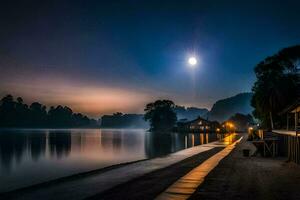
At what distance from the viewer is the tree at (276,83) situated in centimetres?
6569

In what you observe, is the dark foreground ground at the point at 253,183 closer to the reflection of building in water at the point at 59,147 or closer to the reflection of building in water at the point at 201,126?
the reflection of building in water at the point at 59,147

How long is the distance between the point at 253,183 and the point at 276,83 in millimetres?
52452

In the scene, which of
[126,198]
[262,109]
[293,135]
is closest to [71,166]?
[293,135]

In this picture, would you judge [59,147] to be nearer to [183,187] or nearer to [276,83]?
[276,83]

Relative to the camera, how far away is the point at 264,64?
7275 cm

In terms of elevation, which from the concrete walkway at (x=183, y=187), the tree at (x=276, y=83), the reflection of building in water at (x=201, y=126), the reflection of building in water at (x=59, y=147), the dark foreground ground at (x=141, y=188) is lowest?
the reflection of building in water at (x=59, y=147)

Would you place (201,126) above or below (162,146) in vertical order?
above

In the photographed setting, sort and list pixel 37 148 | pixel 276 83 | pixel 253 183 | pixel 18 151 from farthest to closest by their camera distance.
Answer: pixel 37 148
pixel 18 151
pixel 276 83
pixel 253 183

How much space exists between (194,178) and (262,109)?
182ft

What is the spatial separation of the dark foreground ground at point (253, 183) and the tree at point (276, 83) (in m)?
42.6

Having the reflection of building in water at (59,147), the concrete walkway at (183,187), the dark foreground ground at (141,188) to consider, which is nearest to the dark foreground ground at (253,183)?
the concrete walkway at (183,187)

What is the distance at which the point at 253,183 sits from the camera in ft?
62.6

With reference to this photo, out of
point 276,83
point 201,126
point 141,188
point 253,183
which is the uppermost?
point 276,83

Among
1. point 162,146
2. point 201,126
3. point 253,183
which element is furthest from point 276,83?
point 201,126
